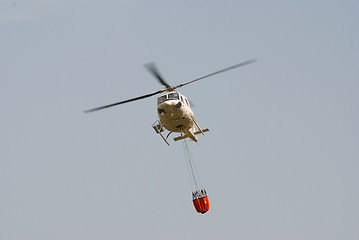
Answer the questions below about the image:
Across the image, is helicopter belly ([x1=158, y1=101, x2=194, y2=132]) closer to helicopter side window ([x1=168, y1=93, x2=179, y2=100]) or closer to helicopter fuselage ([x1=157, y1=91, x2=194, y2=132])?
helicopter fuselage ([x1=157, y1=91, x2=194, y2=132])

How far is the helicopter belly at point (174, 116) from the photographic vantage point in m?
46.0

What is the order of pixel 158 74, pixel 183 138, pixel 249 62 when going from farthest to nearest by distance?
pixel 183 138 → pixel 158 74 → pixel 249 62

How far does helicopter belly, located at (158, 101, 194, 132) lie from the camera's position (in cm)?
4603

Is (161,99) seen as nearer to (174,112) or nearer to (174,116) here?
(174,112)

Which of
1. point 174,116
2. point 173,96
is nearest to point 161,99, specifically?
point 173,96

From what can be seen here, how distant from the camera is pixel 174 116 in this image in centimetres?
4650

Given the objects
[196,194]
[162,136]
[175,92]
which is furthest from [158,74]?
[196,194]

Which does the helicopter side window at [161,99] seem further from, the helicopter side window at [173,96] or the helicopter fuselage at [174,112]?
the helicopter side window at [173,96]

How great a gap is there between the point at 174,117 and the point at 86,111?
728cm

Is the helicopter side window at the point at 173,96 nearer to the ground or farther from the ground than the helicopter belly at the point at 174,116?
farther from the ground

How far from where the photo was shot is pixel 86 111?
47.0m

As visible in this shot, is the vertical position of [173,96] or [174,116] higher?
[173,96]

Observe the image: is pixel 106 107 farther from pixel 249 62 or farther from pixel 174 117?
pixel 249 62

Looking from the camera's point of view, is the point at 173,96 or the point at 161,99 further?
the point at 173,96
